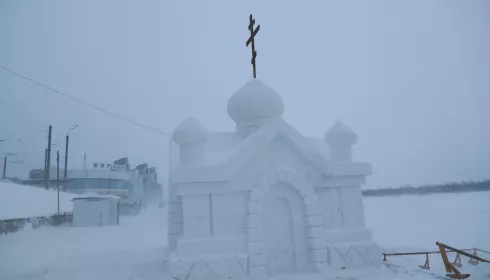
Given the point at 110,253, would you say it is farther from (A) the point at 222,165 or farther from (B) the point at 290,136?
(B) the point at 290,136

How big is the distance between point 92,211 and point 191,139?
83.1 feet

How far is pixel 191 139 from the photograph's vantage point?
33.4 feet

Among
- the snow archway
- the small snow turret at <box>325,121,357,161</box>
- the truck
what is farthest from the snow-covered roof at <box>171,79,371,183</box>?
the truck

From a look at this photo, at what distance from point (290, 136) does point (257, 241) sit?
3553 mm

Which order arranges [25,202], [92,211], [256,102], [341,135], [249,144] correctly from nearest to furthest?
[249,144]
[341,135]
[256,102]
[25,202]
[92,211]

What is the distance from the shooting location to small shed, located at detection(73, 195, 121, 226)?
99.9 ft

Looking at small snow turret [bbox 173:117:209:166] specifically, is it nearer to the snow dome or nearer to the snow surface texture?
the snow dome

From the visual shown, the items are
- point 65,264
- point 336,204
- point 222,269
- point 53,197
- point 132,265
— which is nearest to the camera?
point 222,269

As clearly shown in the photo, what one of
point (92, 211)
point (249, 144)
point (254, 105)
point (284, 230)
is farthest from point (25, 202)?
point (284, 230)

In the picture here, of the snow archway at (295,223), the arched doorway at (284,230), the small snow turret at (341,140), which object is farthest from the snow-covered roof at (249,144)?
the arched doorway at (284,230)

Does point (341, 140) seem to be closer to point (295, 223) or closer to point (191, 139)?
point (295, 223)

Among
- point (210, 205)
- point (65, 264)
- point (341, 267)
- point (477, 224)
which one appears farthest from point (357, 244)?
point (477, 224)

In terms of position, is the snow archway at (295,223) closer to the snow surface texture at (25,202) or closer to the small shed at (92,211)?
the snow surface texture at (25,202)

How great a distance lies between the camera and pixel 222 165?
9.62 meters
